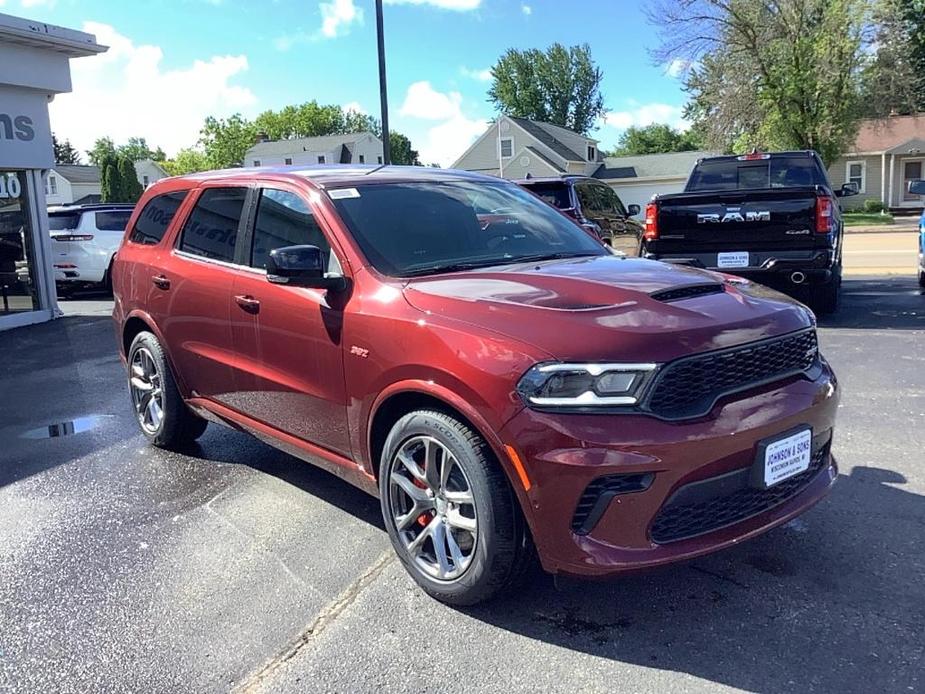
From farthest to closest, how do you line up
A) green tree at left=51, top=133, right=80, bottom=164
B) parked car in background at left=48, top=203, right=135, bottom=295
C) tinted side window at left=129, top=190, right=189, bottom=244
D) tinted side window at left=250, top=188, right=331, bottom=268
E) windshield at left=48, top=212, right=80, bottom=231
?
green tree at left=51, top=133, right=80, bottom=164 < windshield at left=48, top=212, right=80, bottom=231 < parked car in background at left=48, top=203, right=135, bottom=295 < tinted side window at left=129, top=190, right=189, bottom=244 < tinted side window at left=250, top=188, right=331, bottom=268

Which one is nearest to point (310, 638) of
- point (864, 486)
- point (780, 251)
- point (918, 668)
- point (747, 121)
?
point (918, 668)

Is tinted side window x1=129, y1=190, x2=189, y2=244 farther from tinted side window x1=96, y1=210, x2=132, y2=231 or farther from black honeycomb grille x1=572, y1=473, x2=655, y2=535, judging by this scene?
tinted side window x1=96, y1=210, x2=132, y2=231

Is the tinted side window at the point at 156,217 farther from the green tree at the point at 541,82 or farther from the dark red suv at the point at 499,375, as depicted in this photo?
the green tree at the point at 541,82

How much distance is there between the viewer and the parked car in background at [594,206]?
11250 millimetres

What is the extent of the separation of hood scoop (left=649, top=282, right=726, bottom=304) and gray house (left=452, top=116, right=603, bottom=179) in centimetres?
4597

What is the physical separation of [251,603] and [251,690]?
0.62 metres

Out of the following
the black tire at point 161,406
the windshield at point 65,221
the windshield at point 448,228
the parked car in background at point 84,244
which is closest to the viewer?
the windshield at point 448,228

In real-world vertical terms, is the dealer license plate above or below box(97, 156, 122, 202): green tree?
below

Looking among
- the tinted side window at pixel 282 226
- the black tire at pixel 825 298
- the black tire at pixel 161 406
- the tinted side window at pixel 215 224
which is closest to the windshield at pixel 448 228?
the tinted side window at pixel 282 226

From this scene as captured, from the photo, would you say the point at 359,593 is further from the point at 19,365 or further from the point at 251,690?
the point at 19,365

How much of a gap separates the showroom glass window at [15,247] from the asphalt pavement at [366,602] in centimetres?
796

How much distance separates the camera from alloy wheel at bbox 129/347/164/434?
5.28m

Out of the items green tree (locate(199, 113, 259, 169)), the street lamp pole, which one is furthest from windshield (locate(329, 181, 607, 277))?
green tree (locate(199, 113, 259, 169))

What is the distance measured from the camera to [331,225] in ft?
12.5
